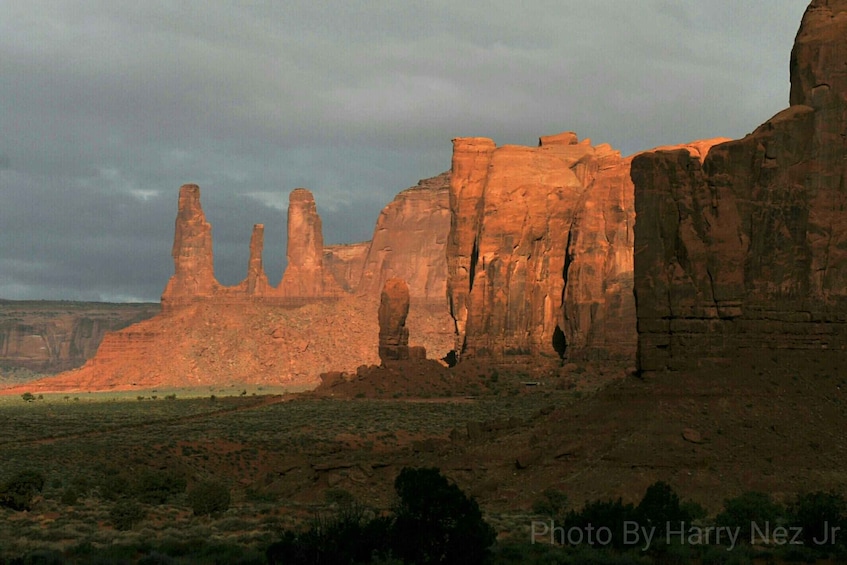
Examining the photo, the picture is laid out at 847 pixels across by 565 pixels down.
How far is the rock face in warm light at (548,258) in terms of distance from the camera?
8644 cm

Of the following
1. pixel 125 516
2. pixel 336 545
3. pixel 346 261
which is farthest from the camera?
pixel 346 261

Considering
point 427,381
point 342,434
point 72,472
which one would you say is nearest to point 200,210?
point 427,381

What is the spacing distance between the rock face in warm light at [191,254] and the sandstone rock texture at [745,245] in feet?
385

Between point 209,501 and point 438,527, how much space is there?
9.88 meters

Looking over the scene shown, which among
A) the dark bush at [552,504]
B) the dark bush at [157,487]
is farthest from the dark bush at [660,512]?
the dark bush at [157,487]

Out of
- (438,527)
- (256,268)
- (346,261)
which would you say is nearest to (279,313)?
(256,268)

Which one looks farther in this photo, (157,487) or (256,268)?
(256,268)

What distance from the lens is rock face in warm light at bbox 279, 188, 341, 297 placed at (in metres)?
150

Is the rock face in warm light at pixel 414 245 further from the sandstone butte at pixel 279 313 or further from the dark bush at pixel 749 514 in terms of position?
the dark bush at pixel 749 514

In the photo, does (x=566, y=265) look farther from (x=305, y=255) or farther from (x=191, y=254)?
(x=191, y=254)

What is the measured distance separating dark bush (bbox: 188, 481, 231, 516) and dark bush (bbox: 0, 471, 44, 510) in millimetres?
4344

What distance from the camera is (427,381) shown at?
78125mm

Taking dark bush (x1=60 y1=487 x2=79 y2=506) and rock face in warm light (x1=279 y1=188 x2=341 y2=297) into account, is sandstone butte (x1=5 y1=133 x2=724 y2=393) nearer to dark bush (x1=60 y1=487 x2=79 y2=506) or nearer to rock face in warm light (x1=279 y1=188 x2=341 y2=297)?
rock face in warm light (x1=279 y1=188 x2=341 y2=297)

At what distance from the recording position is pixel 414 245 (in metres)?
159
